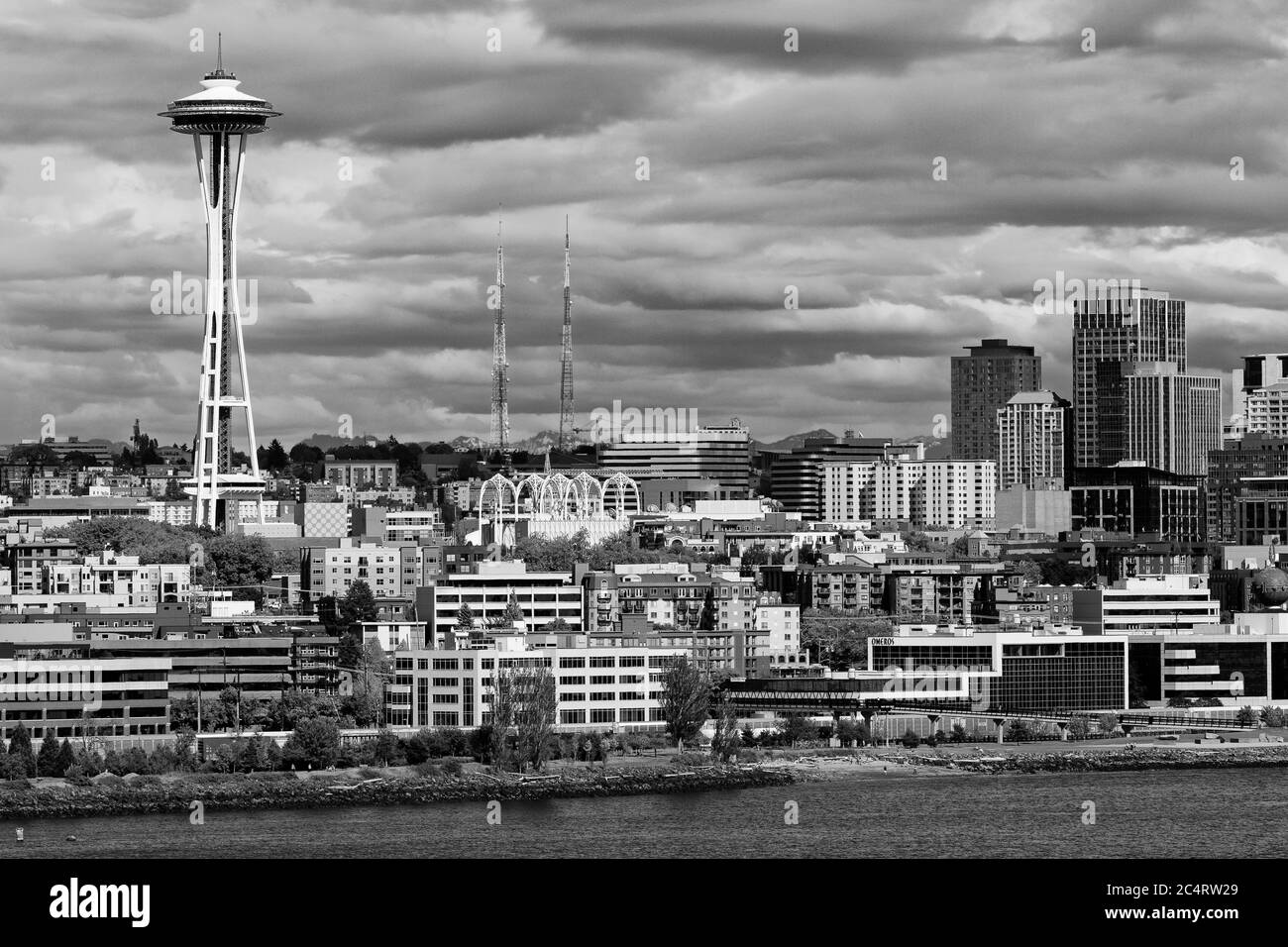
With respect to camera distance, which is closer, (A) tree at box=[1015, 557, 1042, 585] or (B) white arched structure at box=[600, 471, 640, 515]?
(A) tree at box=[1015, 557, 1042, 585]

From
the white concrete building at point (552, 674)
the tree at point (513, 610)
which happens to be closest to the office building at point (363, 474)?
the tree at point (513, 610)

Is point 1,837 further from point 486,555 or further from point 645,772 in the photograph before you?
point 486,555

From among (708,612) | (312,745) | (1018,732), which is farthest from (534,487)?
(312,745)

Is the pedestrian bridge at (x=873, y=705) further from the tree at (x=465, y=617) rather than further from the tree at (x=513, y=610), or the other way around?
the tree at (x=465, y=617)

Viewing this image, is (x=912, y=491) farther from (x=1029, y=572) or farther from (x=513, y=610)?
(x=513, y=610)

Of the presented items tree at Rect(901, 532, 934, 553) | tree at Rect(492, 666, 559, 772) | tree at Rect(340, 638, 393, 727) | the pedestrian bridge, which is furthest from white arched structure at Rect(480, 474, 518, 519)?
A: tree at Rect(492, 666, 559, 772)

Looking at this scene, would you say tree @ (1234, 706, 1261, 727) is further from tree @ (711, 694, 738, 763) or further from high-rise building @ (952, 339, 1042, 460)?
high-rise building @ (952, 339, 1042, 460)

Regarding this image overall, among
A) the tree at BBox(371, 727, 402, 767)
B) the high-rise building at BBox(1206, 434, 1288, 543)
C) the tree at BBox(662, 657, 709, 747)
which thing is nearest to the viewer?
the tree at BBox(371, 727, 402, 767)

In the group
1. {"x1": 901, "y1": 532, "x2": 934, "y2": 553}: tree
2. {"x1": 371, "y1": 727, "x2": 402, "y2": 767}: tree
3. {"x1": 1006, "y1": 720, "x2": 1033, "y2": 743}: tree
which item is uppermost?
{"x1": 901, "y1": 532, "x2": 934, "y2": 553}: tree
